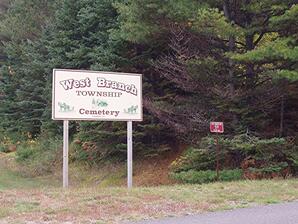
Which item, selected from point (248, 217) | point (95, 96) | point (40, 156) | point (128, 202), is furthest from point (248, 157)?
point (40, 156)

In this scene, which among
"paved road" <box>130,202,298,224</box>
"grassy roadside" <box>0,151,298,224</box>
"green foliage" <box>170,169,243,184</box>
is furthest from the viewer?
"green foliage" <box>170,169,243,184</box>

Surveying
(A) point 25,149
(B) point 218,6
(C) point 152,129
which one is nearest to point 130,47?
(C) point 152,129

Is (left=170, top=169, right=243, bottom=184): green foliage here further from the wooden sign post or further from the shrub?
the shrub

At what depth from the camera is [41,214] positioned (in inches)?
332

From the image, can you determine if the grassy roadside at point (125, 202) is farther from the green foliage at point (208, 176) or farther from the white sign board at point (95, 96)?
the green foliage at point (208, 176)

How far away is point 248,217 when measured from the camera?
8.30m

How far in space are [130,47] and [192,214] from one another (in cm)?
1345

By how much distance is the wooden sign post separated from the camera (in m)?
13.1

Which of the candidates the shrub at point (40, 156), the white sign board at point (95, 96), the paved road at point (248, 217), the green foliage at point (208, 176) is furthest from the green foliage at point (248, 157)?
the shrub at point (40, 156)

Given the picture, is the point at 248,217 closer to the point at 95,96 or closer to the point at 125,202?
the point at 125,202

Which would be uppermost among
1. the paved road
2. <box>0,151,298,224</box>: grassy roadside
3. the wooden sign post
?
the wooden sign post

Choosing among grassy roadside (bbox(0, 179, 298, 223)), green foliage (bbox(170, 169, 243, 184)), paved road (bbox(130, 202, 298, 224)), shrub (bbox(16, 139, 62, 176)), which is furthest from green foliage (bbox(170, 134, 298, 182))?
shrub (bbox(16, 139, 62, 176))

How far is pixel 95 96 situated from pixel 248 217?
6.29 metres

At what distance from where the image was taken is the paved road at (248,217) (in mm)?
7965
